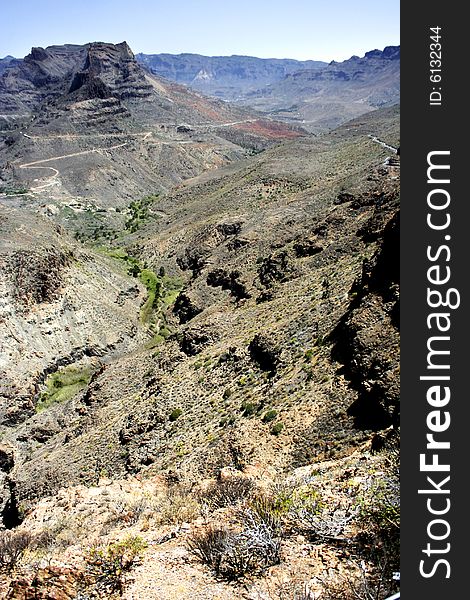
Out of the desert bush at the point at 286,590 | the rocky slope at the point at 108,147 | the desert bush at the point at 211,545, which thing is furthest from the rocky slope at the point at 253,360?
the rocky slope at the point at 108,147

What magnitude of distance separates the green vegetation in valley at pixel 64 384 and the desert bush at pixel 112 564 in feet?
84.9

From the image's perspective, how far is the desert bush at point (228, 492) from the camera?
10.7 metres

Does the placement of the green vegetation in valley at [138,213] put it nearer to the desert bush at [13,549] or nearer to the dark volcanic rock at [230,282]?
the dark volcanic rock at [230,282]

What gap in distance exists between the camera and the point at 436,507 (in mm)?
5539

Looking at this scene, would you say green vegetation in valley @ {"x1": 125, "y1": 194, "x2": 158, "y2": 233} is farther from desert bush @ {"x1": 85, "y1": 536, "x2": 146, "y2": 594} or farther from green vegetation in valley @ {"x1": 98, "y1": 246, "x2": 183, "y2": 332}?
desert bush @ {"x1": 85, "y1": 536, "x2": 146, "y2": 594}

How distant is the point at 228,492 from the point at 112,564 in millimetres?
3402

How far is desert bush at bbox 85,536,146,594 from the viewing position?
7934mm

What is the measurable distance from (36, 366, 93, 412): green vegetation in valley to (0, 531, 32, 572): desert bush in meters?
18.8

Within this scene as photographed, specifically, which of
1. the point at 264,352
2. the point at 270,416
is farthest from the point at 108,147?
the point at 270,416

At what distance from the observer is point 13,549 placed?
11094 millimetres

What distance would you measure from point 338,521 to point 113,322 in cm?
3447

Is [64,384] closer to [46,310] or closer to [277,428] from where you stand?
[46,310]

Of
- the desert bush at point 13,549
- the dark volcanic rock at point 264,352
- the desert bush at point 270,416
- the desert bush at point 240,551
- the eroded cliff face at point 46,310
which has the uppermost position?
the eroded cliff face at point 46,310

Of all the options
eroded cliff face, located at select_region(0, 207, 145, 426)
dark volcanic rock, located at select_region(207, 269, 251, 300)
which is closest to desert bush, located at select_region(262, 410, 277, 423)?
dark volcanic rock, located at select_region(207, 269, 251, 300)
